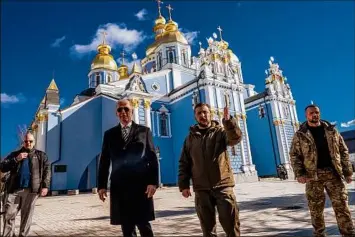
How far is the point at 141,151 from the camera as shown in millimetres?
3365

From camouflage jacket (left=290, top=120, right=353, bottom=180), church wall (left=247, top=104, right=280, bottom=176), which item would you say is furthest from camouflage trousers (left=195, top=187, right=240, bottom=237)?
church wall (left=247, top=104, right=280, bottom=176)

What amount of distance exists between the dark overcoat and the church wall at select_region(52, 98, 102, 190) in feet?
68.5

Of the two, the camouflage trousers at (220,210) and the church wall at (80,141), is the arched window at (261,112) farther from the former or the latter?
the camouflage trousers at (220,210)

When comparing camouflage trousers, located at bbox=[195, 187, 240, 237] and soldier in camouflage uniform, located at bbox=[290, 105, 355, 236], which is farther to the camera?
soldier in camouflage uniform, located at bbox=[290, 105, 355, 236]

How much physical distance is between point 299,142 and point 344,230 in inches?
50.6

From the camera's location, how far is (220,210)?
326cm

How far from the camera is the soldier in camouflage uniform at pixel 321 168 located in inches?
153

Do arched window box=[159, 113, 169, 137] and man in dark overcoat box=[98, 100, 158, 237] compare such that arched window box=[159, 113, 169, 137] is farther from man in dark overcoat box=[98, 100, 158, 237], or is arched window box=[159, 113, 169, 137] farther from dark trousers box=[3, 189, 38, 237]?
man in dark overcoat box=[98, 100, 158, 237]

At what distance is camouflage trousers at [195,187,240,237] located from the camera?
3.23 meters

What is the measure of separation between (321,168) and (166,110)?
2398cm

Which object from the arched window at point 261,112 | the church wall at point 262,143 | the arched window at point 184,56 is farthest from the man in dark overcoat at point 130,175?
the arched window at point 261,112

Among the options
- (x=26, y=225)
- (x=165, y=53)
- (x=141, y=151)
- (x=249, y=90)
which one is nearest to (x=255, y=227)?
(x=141, y=151)

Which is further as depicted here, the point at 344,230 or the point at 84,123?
the point at 84,123

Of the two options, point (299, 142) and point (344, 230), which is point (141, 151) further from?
point (344, 230)
